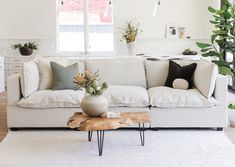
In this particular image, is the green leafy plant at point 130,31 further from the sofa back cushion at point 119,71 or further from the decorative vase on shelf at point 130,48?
the sofa back cushion at point 119,71

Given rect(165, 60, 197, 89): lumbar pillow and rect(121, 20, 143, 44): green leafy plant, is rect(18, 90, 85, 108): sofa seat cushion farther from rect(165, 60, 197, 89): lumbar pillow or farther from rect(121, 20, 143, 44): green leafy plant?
rect(121, 20, 143, 44): green leafy plant

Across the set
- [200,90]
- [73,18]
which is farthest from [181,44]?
[200,90]

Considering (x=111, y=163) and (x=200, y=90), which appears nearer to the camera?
(x=111, y=163)

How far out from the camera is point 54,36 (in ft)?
28.7

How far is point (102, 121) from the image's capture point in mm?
3822

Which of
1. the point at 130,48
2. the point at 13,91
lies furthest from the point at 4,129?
the point at 130,48

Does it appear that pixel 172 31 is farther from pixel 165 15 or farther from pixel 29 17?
pixel 29 17

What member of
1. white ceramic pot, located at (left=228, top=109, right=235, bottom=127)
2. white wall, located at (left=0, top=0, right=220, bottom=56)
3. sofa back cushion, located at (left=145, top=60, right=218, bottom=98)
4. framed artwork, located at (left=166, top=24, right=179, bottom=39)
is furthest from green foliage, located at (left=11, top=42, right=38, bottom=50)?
white ceramic pot, located at (left=228, top=109, right=235, bottom=127)

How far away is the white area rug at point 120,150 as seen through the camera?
12.0 ft

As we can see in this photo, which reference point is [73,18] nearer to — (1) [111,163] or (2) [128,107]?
(2) [128,107]

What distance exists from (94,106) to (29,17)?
17.5 feet

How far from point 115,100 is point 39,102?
951 millimetres

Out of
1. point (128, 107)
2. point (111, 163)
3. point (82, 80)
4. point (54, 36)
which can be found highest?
point (54, 36)

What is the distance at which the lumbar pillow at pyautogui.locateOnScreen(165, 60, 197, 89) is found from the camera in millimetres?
5176
